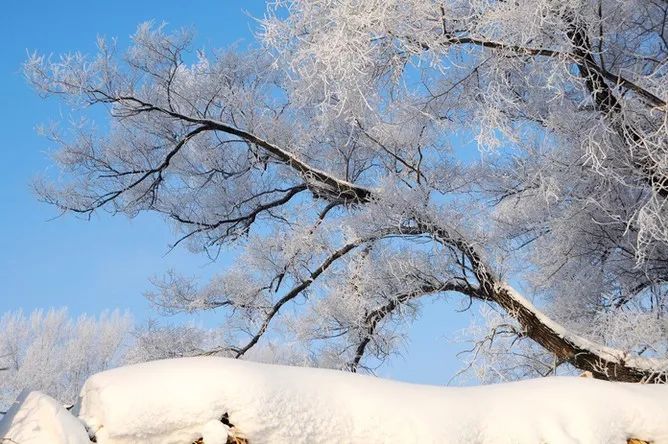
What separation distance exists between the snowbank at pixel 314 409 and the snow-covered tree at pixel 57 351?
1006cm

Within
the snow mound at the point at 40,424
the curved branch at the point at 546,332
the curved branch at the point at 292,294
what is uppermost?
the curved branch at the point at 292,294

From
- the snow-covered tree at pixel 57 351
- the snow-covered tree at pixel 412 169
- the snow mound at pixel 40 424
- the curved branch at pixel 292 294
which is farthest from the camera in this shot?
the snow-covered tree at pixel 57 351

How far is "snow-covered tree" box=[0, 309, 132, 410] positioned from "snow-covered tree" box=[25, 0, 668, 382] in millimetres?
4591

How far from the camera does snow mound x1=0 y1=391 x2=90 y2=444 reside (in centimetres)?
228

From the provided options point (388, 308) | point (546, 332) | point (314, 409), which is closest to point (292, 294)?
point (388, 308)

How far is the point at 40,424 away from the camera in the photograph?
2338mm

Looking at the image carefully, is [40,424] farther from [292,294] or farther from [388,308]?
[292,294]

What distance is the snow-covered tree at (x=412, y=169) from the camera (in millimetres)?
5266

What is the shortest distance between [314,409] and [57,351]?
39.2 feet

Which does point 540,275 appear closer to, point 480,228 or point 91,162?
point 480,228

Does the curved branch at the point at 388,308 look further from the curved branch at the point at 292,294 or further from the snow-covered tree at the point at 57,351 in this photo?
the snow-covered tree at the point at 57,351

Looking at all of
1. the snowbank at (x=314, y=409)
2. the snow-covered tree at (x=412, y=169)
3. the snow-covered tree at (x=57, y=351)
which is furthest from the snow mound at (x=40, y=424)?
the snow-covered tree at (x=57, y=351)

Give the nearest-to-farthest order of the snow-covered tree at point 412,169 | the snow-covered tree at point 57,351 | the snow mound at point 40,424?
the snow mound at point 40,424
the snow-covered tree at point 412,169
the snow-covered tree at point 57,351

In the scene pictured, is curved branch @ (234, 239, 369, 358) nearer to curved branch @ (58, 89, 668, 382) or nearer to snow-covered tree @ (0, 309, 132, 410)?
curved branch @ (58, 89, 668, 382)
